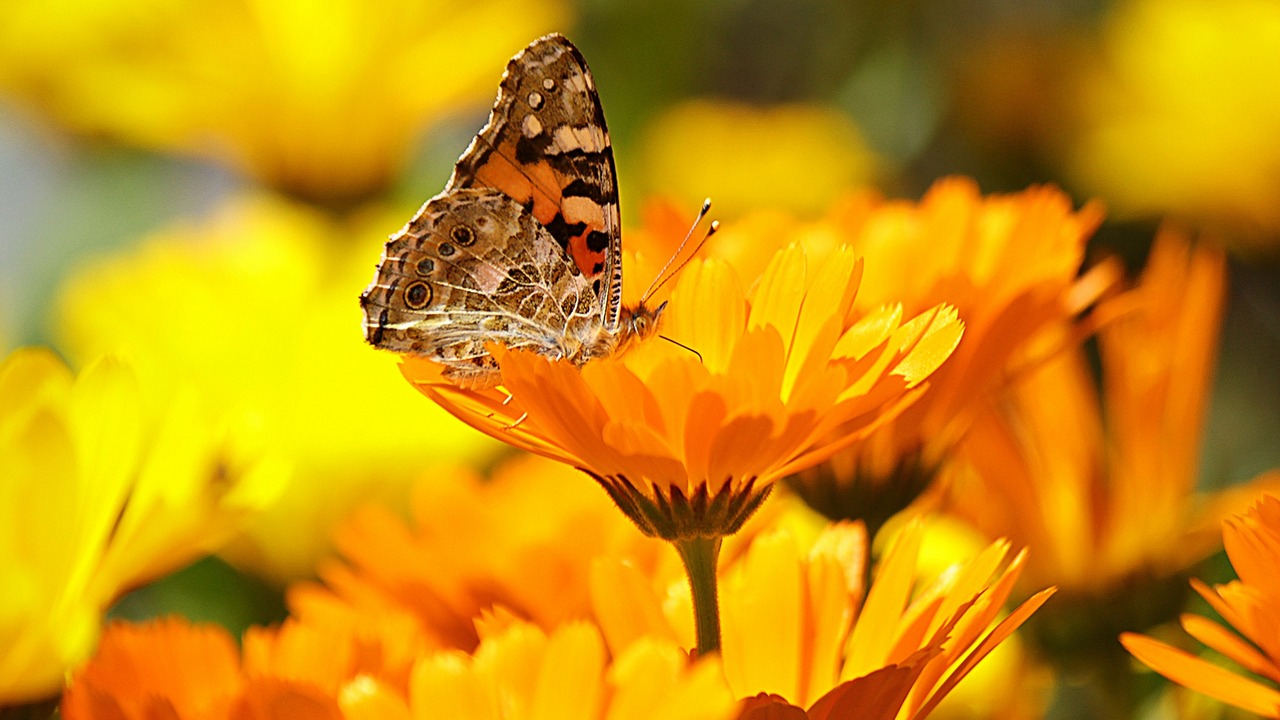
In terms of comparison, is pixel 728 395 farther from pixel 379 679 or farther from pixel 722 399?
pixel 379 679

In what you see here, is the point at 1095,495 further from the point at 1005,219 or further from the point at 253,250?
the point at 253,250

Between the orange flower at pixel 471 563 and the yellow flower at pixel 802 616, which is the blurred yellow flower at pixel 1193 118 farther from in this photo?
the yellow flower at pixel 802 616

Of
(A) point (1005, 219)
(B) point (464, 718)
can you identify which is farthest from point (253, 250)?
(B) point (464, 718)

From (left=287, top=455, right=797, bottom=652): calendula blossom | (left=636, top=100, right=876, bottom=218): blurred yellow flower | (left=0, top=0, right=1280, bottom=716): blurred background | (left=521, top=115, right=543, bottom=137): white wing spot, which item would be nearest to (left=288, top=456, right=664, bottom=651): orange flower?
(left=287, top=455, right=797, bottom=652): calendula blossom

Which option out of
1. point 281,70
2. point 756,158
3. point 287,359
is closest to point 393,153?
point 281,70

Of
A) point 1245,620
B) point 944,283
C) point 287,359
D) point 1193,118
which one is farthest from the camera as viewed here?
point 1193,118

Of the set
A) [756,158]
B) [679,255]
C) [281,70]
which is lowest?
[756,158]


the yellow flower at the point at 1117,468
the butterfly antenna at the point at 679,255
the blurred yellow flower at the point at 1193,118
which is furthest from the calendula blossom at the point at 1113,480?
the blurred yellow flower at the point at 1193,118
